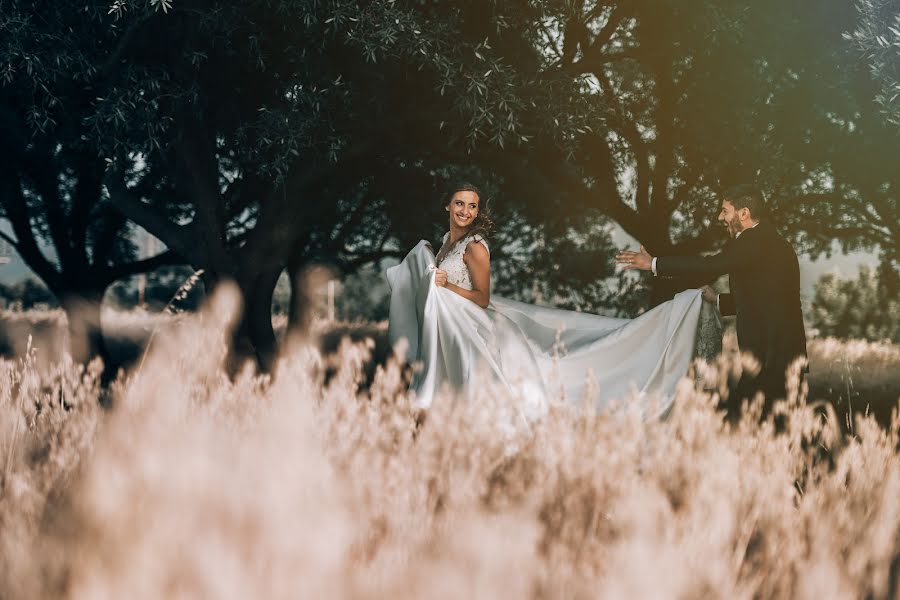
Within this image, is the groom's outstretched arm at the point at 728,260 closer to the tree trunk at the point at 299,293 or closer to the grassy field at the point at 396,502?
the grassy field at the point at 396,502

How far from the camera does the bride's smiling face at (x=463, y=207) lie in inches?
281

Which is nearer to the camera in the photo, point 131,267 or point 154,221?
point 154,221

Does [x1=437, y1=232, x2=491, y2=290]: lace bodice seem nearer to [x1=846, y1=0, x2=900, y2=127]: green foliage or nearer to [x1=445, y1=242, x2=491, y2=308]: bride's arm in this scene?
[x1=445, y1=242, x2=491, y2=308]: bride's arm

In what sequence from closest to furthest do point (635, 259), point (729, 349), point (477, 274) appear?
point (635, 259) < point (477, 274) < point (729, 349)

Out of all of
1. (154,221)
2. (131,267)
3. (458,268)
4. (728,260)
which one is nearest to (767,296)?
(728,260)

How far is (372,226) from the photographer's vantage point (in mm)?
20375

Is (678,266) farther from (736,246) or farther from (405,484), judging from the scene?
(405,484)

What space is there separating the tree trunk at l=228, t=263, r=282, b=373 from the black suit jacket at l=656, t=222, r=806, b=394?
6.85 m

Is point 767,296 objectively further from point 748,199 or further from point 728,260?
point 748,199

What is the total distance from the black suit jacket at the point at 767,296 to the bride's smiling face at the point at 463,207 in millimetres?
2018

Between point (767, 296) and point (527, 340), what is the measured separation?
2092 millimetres

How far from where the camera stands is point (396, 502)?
307 cm

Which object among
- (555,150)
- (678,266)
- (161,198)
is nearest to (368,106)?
(555,150)

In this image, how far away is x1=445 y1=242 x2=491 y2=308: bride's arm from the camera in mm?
7137
